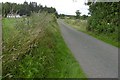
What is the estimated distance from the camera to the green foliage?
25153 mm

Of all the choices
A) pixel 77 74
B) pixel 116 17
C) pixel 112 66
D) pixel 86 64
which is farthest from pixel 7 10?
pixel 116 17

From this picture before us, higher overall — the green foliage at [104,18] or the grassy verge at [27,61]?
the green foliage at [104,18]

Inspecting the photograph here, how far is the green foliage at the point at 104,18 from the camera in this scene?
82.5ft

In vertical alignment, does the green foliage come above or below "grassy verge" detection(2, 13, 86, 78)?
above

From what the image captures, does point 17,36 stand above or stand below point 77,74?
above

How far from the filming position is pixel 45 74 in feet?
23.4

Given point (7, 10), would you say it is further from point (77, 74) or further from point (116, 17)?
point (116, 17)

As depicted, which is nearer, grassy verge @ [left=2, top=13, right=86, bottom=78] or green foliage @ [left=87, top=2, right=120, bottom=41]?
grassy verge @ [left=2, top=13, right=86, bottom=78]

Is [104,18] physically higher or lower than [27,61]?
higher

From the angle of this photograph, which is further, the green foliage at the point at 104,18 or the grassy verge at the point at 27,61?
the green foliage at the point at 104,18

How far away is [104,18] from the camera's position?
28.9 meters

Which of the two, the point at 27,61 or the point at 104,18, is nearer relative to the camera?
the point at 27,61

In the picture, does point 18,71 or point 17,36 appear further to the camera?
point 17,36

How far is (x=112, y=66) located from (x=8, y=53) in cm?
482
